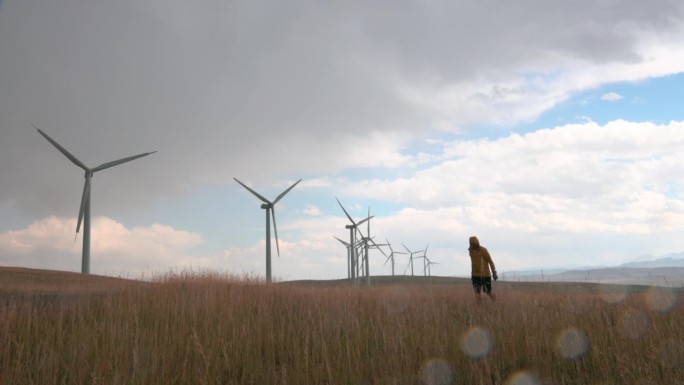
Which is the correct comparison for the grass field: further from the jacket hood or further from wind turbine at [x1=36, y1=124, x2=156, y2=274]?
wind turbine at [x1=36, y1=124, x2=156, y2=274]

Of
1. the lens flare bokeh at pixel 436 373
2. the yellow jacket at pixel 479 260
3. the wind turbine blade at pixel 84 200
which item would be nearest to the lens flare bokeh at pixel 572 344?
the lens flare bokeh at pixel 436 373

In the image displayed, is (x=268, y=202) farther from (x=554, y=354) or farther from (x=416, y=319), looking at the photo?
(x=554, y=354)

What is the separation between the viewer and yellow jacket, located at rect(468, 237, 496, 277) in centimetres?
1571

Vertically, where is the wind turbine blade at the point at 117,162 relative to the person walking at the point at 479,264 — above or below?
above

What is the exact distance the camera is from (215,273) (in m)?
24.1

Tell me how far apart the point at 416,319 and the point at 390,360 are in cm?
361

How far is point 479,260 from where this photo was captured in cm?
1580

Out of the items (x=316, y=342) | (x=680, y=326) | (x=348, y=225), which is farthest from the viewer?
(x=348, y=225)

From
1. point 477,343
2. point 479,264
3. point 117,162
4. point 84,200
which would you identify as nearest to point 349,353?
point 477,343

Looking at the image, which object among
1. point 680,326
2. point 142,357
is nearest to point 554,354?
point 680,326

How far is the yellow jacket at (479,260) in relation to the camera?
51.5ft

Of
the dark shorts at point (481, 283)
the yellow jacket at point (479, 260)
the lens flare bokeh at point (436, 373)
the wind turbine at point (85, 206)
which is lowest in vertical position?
the lens flare bokeh at point (436, 373)

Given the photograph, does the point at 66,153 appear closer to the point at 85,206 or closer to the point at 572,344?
the point at 85,206

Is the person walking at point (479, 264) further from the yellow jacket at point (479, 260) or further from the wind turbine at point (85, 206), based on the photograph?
the wind turbine at point (85, 206)
